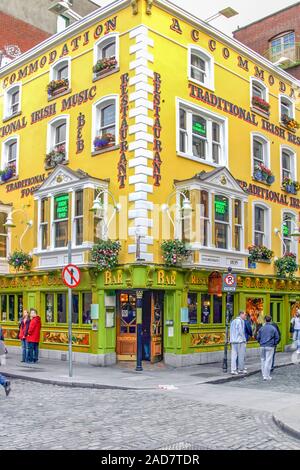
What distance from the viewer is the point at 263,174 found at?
2289 cm

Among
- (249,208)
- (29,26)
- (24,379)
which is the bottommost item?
(24,379)

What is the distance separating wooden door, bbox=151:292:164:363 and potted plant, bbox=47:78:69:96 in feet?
28.2

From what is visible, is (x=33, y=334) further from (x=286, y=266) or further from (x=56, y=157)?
(x=286, y=266)

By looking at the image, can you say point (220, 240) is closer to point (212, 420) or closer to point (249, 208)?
point (249, 208)

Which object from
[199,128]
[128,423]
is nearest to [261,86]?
[199,128]

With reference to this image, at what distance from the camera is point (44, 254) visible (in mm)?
20188

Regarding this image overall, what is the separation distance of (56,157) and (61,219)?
2.58 meters

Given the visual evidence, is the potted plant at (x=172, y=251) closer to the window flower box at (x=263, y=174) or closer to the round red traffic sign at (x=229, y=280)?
the round red traffic sign at (x=229, y=280)

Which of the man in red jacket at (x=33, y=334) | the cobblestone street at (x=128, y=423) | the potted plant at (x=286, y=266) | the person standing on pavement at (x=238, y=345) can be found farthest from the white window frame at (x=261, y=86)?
the cobblestone street at (x=128, y=423)

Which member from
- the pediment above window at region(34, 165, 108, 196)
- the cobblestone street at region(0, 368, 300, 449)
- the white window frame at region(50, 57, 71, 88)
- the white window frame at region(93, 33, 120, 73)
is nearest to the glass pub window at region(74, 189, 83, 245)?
the pediment above window at region(34, 165, 108, 196)

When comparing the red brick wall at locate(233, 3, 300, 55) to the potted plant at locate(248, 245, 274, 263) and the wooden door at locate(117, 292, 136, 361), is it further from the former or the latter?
the wooden door at locate(117, 292, 136, 361)

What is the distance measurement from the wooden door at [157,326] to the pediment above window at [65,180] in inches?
161
